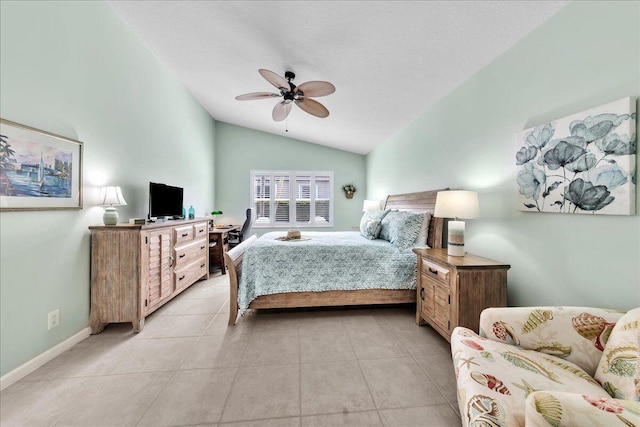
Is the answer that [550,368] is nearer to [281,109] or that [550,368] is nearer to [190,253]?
[281,109]

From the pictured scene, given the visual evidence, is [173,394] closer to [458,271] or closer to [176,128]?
[458,271]

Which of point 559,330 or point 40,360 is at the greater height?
point 559,330

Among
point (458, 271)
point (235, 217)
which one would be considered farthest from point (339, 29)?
point (235, 217)

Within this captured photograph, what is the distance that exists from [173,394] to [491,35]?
3.64 metres

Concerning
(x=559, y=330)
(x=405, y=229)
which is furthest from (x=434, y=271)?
(x=559, y=330)

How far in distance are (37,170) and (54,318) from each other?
3.95 feet

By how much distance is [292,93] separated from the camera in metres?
2.83

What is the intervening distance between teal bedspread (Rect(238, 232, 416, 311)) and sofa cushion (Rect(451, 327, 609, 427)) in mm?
1425

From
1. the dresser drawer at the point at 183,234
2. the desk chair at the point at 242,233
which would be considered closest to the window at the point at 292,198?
the desk chair at the point at 242,233

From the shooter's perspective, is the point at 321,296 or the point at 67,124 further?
the point at 321,296

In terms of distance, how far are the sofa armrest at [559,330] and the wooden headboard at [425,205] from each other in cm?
154

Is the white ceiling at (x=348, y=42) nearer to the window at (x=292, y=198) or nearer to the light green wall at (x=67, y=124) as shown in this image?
the light green wall at (x=67, y=124)

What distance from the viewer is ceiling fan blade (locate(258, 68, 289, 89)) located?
2.39 m

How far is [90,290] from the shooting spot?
92.3 inches
